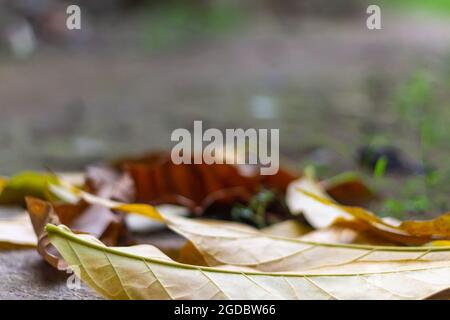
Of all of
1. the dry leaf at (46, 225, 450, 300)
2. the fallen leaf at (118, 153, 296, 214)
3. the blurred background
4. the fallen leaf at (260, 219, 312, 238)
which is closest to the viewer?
the dry leaf at (46, 225, 450, 300)

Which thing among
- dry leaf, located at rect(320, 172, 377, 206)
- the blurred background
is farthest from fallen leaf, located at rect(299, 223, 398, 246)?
dry leaf, located at rect(320, 172, 377, 206)

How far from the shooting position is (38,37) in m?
4.95

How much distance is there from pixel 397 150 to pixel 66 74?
101 inches

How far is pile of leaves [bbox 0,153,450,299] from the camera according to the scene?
0.75 metres

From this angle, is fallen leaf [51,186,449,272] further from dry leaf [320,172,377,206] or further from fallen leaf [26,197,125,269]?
dry leaf [320,172,377,206]

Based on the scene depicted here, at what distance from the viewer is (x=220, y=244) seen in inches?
35.2

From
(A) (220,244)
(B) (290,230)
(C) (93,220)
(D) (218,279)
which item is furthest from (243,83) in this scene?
(D) (218,279)

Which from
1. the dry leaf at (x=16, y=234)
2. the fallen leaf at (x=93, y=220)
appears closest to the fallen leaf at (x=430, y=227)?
the fallen leaf at (x=93, y=220)

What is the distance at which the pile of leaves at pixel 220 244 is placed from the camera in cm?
75

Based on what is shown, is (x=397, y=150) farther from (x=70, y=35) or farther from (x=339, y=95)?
(x=70, y=35)

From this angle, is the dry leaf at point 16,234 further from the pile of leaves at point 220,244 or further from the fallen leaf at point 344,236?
the fallen leaf at point 344,236

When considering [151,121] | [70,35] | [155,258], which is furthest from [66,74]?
[155,258]

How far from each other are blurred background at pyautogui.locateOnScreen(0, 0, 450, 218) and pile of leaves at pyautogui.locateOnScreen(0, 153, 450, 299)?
0.28m

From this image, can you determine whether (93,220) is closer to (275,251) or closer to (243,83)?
(275,251)
